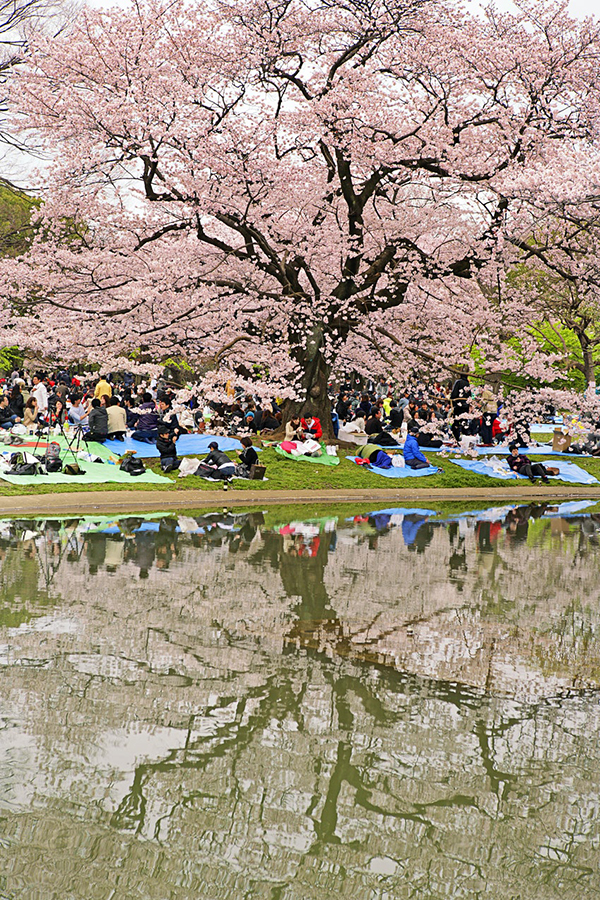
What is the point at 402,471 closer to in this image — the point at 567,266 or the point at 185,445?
the point at 185,445

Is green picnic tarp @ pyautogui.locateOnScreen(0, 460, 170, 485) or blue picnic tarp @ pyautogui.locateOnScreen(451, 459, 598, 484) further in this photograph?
blue picnic tarp @ pyautogui.locateOnScreen(451, 459, 598, 484)

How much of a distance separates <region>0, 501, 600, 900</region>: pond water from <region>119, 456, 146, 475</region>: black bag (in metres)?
7.34

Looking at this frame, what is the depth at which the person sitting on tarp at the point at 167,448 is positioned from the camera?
18.6m

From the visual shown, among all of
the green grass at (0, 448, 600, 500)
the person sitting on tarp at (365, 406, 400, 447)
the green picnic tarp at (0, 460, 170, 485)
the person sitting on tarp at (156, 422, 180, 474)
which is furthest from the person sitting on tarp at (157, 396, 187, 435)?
the person sitting on tarp at (365, 406, 400, 447)

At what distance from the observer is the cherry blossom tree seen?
18.4 metres

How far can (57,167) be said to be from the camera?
734 inches

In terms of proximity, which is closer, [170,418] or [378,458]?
[170,418]

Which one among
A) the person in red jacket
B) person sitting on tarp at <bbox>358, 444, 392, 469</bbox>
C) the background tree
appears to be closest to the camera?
the background tree

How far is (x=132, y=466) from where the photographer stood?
18.0 metres

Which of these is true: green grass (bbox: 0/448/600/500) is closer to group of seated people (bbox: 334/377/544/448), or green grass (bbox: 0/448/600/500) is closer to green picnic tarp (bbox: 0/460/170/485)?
green picnic tarp (bbox: 0/460/170/485)

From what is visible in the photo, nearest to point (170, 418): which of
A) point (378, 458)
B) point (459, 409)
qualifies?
point (378, 458)

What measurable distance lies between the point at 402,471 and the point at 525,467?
3.66 m

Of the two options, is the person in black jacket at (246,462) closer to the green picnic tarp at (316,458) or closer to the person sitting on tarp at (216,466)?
the person sitting on tarp at (216,466)

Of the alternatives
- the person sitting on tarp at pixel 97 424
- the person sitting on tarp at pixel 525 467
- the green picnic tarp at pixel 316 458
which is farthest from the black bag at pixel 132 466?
the person sitting on tarp at pixel 525 467
